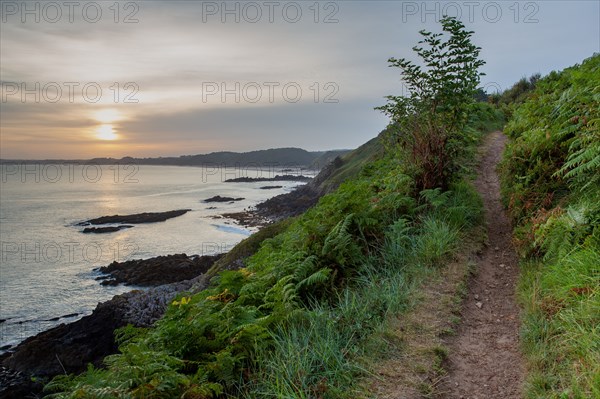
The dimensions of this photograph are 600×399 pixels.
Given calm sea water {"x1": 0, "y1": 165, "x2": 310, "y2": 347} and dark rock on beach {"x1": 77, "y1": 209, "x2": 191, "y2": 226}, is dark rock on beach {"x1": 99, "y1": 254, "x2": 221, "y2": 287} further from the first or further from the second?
dark rock on beach {"x1": 77, "y1": 209, "x2": 191, "y2": 226}

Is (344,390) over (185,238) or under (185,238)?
over

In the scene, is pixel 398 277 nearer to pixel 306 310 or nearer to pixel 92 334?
pixel 306 310

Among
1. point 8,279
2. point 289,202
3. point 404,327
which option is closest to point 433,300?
point 404,327

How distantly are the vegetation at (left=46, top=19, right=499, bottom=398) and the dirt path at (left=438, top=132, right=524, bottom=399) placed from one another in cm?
66

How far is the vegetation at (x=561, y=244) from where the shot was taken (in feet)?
11.8

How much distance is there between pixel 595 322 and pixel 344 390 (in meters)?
2.44

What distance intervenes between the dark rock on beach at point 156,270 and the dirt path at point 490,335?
93.0 ft

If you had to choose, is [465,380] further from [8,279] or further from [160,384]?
[8,279]

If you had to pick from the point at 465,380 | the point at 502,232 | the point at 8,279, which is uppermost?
the point at 502,232

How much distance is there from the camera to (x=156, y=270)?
32.9m

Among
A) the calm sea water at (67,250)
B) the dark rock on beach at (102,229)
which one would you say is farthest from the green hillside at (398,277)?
the dark rock on beach at (102,229)

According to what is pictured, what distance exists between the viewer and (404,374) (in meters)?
3.99

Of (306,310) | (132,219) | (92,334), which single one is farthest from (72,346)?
(132,219)

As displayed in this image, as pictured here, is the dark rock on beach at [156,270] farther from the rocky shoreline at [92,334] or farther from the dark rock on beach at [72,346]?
the dark rock on beach at [72,346]
